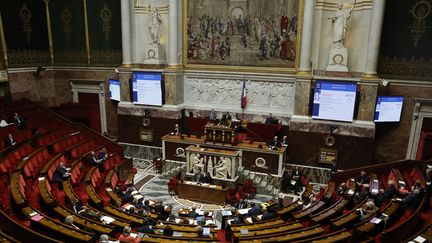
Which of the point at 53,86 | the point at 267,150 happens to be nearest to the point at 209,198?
the point at 267,150

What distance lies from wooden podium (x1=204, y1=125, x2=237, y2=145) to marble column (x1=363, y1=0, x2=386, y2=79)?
6506 mm

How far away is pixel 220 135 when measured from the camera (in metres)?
15.1

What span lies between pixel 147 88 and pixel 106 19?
501 centimetres

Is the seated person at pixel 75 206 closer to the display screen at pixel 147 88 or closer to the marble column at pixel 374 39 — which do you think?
the display screen at pixel 147 88

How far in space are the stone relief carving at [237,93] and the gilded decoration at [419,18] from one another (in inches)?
222

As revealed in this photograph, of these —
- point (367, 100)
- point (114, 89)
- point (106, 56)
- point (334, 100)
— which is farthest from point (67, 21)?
point (367, 100)

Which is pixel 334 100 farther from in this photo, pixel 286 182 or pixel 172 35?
pixel 172 35

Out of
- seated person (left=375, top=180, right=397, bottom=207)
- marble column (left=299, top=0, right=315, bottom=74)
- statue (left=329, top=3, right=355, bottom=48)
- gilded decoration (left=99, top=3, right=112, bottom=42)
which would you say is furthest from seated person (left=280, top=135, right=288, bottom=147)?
gilded decoration (left=99, top=3, right=112, bottom=42)

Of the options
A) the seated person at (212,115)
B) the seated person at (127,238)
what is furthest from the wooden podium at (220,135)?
the seated person at (127,238)

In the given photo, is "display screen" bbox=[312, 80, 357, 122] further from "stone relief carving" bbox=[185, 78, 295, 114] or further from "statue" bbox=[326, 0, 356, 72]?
"stone relief carving" bbox=[185, 78, 295, 114]

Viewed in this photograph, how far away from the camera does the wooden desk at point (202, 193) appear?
494 inches

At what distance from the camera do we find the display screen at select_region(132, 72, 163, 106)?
56.7ft

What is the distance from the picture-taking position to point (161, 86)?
677 inches

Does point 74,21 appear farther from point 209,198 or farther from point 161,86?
point 209,198
